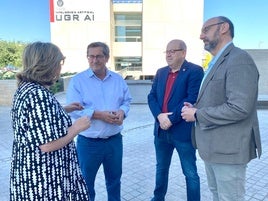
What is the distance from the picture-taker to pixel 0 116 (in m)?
8.61

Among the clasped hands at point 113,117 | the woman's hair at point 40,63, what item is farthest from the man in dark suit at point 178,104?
the woman's hair at point 40,63

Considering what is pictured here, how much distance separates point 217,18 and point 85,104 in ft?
4.82

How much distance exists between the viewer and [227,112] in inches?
70.2

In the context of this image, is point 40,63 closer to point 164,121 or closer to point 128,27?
point 164,121

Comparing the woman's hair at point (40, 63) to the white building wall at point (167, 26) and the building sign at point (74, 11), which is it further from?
the white building wall at point (167, 26)

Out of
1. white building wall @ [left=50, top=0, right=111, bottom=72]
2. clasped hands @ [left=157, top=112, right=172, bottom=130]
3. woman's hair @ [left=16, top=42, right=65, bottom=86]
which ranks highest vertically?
white building wall @ [left=50, top=0, right=111, bottom=72]

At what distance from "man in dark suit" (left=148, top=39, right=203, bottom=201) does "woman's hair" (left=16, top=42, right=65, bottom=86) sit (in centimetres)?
132

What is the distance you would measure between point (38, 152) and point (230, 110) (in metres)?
1.34

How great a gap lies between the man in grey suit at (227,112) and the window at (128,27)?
27310mm

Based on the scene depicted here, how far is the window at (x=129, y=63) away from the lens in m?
28.6

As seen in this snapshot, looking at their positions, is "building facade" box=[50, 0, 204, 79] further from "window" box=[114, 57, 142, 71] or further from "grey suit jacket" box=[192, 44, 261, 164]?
"grey suit jacket" box=[192, 44, 261, 164]

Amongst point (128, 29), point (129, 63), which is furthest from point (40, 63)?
point (128, 29)

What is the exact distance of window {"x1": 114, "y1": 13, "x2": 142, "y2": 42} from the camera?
94.0ft

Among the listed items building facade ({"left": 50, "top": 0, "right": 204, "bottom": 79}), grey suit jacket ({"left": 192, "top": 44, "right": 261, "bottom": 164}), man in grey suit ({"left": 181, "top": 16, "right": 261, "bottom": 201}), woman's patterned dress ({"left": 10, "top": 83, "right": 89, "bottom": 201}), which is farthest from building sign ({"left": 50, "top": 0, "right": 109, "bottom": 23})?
woman's patterned dress ({"left": 10, "top": 83, "right": 89, "bottom": 201})
